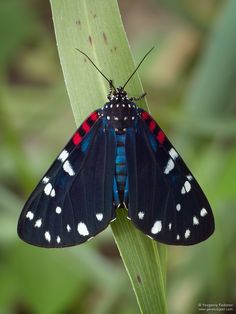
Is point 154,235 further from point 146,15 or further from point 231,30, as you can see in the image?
point 146,15

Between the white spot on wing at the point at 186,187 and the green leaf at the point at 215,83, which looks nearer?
the white spot on wing at the point at 186,187

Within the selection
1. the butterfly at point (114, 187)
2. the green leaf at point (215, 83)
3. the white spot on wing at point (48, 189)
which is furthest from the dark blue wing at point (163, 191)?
the green leaf at point (215, 83)

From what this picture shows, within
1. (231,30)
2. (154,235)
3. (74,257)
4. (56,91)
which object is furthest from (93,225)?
(56,91)

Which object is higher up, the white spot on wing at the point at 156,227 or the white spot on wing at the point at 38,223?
the white spot on wing at the point at 38,223

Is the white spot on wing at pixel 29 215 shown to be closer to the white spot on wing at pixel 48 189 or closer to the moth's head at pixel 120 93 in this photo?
the white spot on wing at pixel 48 189

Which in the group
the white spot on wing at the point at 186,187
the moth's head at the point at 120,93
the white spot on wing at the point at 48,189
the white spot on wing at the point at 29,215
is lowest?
the white spot on wing at the point at 29,215

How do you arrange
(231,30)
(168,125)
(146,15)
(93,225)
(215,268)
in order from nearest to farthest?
1. (93,225)
2. (215,268)
3. (231,30)
4. (168,125)
5. (146,15)

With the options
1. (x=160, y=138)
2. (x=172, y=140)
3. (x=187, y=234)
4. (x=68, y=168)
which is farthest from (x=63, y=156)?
(x=172, y=140)
